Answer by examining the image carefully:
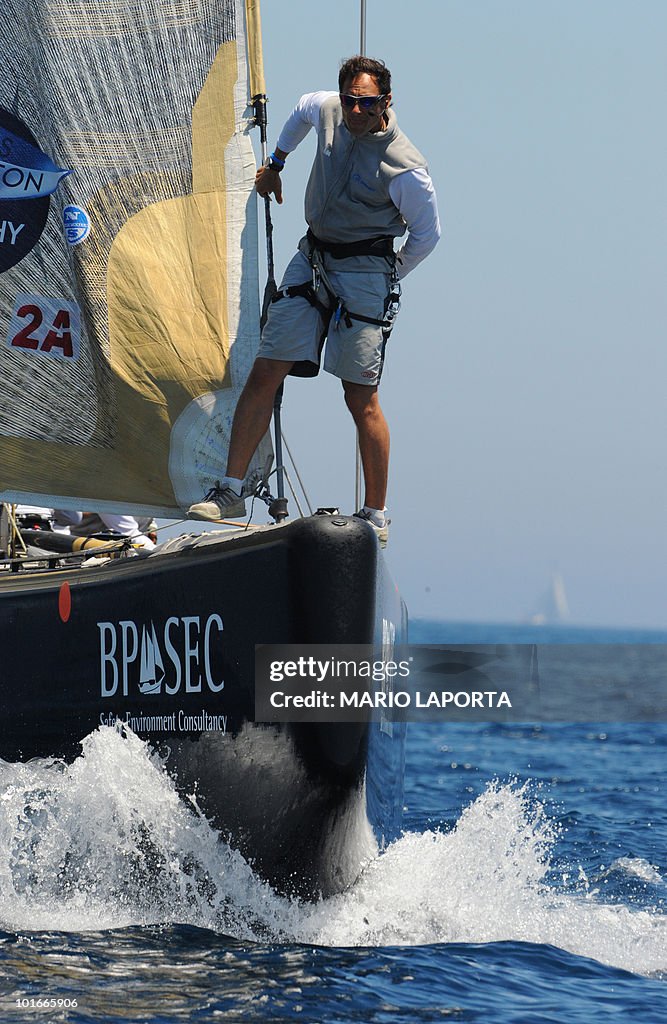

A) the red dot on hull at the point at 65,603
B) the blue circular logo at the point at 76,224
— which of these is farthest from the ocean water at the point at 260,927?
the blue circular logo at the point at 76,224

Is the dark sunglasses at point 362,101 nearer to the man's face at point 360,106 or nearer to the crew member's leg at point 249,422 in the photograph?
the man's face at point 360,106

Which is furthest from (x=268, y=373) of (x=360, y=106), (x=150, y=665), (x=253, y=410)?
(x=150, y=665)

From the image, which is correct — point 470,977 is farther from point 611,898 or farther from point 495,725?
point 495,725

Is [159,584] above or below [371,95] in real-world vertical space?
below

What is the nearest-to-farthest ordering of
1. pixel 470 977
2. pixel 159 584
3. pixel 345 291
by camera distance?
pixel 470 977
pixel 159 584
pixel 345 291

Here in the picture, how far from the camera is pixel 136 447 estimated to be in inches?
221

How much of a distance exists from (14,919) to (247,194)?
2.78 m

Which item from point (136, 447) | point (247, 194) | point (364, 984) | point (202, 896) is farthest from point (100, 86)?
point (364, 984)

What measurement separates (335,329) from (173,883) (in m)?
1.87

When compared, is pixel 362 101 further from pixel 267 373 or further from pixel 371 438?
pixel 371 438

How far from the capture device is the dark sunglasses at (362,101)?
465cm

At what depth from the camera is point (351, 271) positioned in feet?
16.1

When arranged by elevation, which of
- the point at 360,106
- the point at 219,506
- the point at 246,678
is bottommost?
the point at 246,678

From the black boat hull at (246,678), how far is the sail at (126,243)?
93 cm
